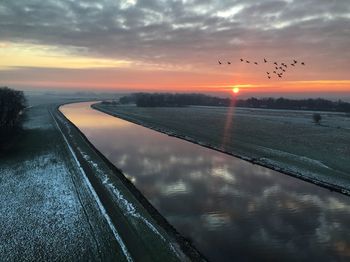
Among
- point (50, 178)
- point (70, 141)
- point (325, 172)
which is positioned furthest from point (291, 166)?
point (70, 141)

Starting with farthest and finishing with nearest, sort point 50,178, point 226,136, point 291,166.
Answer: point 226,136 < point 291,166 < point 50,178

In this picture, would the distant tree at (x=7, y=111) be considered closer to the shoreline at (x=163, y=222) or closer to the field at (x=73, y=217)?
the field at (x=73, y=217)

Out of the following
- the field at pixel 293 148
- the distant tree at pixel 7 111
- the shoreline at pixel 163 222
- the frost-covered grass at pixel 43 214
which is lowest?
the frost-covered grass at pixel 43 214

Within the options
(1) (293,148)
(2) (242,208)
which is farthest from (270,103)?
(2) (242,208)

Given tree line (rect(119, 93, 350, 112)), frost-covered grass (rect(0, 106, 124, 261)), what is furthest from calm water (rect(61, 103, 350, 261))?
tree line (rect(119, 93, 350, 112))

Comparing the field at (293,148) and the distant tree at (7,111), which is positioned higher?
the distant tree at (7,111)

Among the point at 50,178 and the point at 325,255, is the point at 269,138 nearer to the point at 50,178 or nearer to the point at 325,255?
the point at 50,178

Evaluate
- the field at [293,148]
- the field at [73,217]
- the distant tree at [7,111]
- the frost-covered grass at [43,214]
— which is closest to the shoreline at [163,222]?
the field at [73,217]
